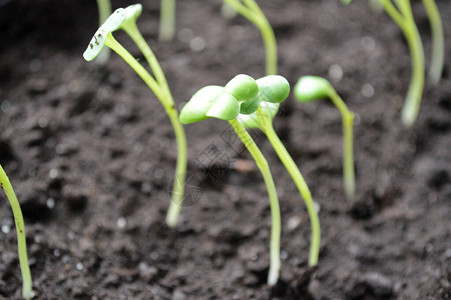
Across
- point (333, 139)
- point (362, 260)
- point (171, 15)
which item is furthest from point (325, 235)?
point (171, 15)

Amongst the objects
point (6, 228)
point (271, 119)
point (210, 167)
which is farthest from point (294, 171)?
point (6, 228)

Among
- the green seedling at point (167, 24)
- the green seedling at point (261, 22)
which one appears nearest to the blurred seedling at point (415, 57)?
the green seedling at point (261, 22)

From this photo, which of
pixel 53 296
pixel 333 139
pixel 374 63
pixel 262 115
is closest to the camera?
pixel 262 115

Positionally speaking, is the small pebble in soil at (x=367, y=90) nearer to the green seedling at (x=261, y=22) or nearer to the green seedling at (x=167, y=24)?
the green seedling at (x=261, y=22)

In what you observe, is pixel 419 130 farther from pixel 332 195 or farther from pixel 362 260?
pixel 362 260

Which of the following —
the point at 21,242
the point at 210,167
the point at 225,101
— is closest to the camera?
the point at 225,101

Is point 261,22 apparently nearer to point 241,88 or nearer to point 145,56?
point 145,56
